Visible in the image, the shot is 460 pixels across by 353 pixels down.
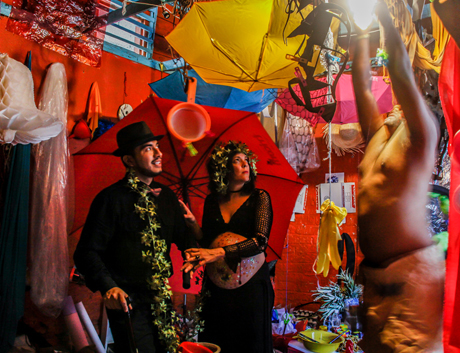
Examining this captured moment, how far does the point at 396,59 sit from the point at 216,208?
165 cm

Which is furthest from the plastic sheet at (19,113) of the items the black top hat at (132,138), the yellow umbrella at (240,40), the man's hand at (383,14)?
the man's hand at (383,14)

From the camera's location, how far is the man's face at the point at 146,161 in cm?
211

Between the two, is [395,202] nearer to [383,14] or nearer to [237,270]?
[383,14]

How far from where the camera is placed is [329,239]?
11.8 feet

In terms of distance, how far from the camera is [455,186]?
30.1 inches

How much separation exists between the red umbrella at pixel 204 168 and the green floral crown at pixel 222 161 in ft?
0.78

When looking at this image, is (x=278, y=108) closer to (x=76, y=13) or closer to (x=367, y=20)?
(x=76, y=13)

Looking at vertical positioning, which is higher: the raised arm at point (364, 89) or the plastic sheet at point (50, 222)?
the raised arm at point (364, 89)

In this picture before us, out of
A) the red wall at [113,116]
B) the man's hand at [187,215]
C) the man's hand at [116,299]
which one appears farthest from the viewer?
the red wall at [113,116]

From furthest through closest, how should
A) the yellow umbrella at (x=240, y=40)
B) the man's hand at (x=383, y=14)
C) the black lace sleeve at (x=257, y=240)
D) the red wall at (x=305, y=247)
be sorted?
the red wall at (x=305, y=247) < the yellow umbrella at (x=240, y=40) < the black lace sleeve at (x=257, y=240) < the man's hand at (x=383, y=14)

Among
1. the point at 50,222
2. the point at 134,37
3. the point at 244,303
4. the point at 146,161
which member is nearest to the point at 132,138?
the point at 146,161

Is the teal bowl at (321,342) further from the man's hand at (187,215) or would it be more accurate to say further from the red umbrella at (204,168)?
the man's hand at (187,215)

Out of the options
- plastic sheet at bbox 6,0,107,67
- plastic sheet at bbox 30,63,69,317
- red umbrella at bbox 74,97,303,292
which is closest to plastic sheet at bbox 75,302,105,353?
plastic sheet at bbox 30,63,69,317

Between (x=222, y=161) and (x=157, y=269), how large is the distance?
2.83ft
